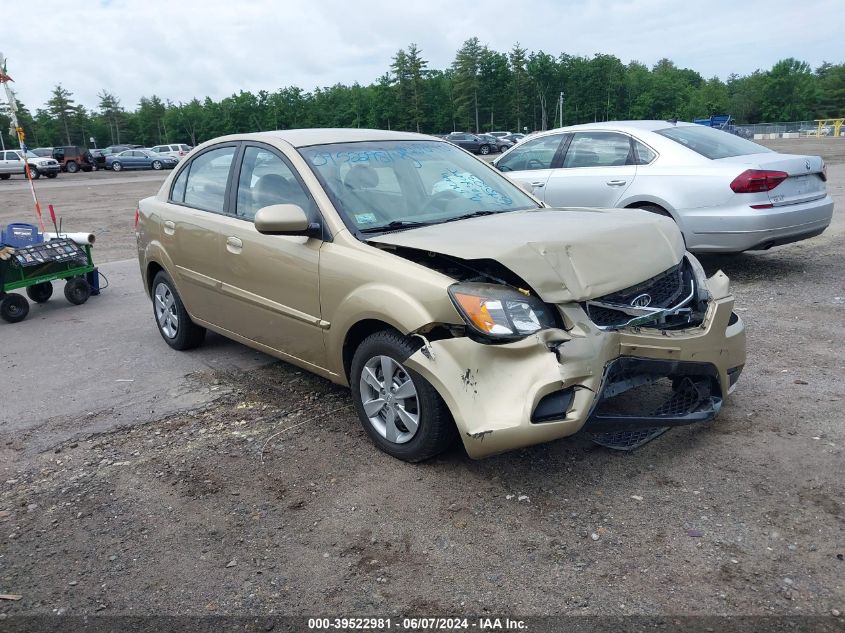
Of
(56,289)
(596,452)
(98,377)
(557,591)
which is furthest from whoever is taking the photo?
(56,289)

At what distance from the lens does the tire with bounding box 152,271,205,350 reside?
5.71 meters

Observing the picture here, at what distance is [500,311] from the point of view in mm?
3301

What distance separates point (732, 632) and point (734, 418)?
1.89m

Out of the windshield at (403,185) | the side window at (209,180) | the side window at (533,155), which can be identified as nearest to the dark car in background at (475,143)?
the side window at (533,155)

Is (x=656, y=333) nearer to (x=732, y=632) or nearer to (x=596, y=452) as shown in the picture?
(x=596, y=452)

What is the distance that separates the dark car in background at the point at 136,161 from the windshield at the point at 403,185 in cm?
4347

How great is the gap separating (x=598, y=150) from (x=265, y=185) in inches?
183

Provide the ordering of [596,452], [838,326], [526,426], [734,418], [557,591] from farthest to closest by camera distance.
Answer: [838,326]
[734,418]
[596,452]
[526,426]
[557,591]

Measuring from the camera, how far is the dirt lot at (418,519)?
2.72 meters

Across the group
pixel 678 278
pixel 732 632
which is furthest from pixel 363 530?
pixel 678 278

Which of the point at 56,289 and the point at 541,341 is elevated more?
the point at 541,341

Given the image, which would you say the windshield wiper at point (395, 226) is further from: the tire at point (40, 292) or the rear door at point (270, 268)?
the tire at point (40, 292)

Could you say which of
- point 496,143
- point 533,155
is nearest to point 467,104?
point 496,143

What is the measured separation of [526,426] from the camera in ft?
10.3
